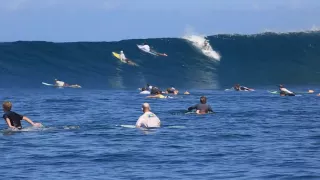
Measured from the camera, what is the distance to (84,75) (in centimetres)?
6300

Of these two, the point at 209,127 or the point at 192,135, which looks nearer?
the point at 192,135

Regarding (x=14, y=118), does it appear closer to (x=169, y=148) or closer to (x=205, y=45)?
(x=169, y=148)

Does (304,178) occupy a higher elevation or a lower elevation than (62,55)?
lower

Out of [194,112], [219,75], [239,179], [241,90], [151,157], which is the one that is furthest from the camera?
[219,75]

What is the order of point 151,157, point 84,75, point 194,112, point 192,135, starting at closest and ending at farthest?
point 151,157 < point 192,135 < point 194,112 < point 84,75

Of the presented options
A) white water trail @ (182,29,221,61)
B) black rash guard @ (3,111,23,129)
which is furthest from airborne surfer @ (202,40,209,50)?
black rash guard @ (3,111,23,129)

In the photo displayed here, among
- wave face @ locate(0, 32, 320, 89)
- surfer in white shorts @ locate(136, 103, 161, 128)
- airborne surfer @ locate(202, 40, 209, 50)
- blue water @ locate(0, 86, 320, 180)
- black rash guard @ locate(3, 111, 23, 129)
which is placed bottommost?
blue water @ locate(0, 86, 320, 180)

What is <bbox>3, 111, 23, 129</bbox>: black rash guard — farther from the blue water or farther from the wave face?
the wave face

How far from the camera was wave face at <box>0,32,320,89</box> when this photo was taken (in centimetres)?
6228

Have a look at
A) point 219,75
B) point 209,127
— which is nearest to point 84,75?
point 219,75

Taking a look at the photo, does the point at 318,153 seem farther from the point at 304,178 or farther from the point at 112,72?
the point at 112,72

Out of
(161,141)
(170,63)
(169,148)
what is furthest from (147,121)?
(170,63)

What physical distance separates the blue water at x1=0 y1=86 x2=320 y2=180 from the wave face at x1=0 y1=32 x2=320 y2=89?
109 feet

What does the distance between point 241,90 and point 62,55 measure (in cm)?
2244
